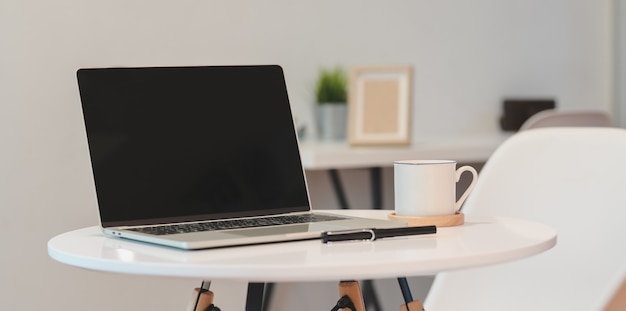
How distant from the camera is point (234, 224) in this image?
111 centimetres

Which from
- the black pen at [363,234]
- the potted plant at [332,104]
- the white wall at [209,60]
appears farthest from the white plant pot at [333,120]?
the black pen at [363,234]

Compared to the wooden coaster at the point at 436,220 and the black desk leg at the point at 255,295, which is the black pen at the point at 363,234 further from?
the black desk leg at the point at 255,295

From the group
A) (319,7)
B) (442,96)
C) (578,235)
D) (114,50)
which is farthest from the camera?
(442,96)

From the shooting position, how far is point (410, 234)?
1.03 meters

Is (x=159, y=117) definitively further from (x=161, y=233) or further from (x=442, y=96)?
(x=442, y=96)

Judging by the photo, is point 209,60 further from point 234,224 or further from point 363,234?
point 363,234

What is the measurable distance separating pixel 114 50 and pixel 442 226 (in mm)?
1538

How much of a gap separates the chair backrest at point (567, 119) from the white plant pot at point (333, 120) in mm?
520

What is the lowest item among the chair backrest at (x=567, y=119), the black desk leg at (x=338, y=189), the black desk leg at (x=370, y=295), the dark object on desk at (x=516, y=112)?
the black desk leg at (x=370, y=295)

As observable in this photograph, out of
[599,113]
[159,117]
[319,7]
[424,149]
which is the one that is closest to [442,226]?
[159,117]

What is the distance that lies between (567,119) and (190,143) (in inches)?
55.0

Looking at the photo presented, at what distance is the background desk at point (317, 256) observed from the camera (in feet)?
2.70

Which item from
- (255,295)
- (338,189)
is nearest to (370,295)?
(338,189)

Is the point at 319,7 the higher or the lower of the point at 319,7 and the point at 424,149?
the higher
